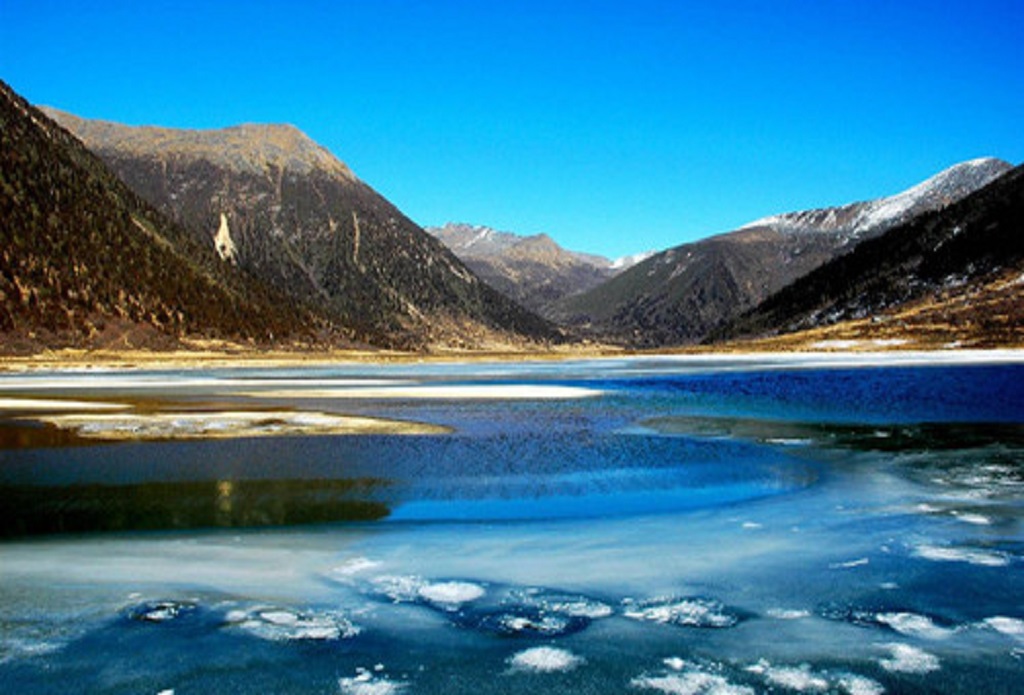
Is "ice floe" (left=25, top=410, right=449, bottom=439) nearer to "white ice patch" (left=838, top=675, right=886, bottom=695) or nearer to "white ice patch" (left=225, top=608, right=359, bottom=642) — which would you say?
"white ice patch" (left=225, top=608, right=359, bottom=642)

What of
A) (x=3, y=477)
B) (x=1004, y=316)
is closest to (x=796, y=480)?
(x=3, y=477)

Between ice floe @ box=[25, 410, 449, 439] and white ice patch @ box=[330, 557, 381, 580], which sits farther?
ice floe @ box=[25, 410, 449, 439]

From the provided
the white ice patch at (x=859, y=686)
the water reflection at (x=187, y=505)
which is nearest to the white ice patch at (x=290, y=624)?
the white ice patch at (x=859, y=686)

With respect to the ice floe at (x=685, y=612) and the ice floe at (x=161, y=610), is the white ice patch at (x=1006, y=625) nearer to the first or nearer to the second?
the ice floe at (x=685, y=612)

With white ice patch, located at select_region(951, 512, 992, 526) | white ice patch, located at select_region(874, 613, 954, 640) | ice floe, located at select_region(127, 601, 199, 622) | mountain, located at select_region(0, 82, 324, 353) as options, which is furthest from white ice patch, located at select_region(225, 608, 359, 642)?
mountain, located at select_region(0, 82, 324, 353)

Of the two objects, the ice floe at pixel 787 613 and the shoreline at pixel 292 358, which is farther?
the shoreline at pixel 292 358

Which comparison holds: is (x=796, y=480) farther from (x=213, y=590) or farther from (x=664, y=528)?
(x=213, y=590)
